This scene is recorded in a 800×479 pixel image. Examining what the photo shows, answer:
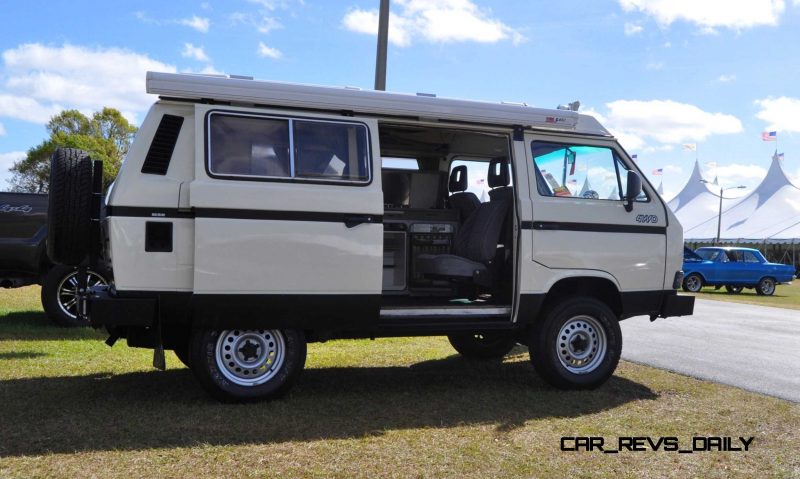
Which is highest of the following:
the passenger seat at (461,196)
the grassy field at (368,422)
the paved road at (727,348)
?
the passenger seat at (461,196)

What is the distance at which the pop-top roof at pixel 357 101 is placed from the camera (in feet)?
18.8

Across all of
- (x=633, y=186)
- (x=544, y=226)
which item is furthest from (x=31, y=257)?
(x=633, y=186)

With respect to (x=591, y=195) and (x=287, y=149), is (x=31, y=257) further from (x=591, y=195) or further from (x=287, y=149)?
(x=591, y=195)

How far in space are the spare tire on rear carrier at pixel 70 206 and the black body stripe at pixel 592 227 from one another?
3678 millimetres

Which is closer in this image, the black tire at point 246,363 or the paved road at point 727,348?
the black tire at point 246,363

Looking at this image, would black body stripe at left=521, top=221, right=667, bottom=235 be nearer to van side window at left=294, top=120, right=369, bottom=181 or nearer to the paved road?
van side window at left=294, top=120, right=369, bottom=181

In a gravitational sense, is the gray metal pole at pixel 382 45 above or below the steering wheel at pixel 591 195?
above

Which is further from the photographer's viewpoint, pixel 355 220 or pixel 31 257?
pixel 31 257

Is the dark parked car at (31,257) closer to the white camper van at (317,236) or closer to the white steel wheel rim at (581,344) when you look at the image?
the white camper van at (317,236)

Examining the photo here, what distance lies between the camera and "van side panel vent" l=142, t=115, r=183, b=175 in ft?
18.5

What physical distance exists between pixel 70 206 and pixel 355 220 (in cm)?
222

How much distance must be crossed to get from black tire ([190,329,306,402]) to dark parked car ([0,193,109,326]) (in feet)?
16.1

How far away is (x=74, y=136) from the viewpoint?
162 feet

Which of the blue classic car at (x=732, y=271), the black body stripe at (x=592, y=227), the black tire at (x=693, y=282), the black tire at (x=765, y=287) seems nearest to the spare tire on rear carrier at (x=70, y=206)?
the black body stripe at (x=592, y=227)
